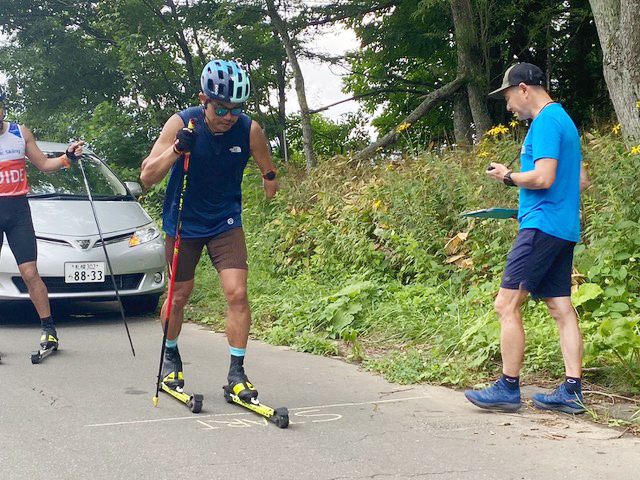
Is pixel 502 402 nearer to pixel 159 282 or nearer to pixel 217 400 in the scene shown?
pixel 217 400

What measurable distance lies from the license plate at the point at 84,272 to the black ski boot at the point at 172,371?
9.54 feet

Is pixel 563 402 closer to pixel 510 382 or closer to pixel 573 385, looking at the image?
pixel 573 385

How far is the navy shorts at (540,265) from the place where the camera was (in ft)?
16.6


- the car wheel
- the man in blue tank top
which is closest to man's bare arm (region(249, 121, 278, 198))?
the man in blue tank top

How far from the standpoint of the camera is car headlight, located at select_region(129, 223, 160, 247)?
29.3 feet

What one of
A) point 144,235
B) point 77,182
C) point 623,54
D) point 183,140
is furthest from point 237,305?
point 623,54

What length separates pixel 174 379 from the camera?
222 inches

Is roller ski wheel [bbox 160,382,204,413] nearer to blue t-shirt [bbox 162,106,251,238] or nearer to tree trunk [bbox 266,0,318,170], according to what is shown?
blue t-shirt [bbox 162,106,251,238]

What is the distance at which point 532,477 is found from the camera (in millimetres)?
4012

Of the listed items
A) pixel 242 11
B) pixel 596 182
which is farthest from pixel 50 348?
pixel 242 11

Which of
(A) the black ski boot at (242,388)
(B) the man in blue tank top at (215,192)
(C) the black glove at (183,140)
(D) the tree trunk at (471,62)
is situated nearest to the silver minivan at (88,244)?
(B) the man in blue tank top at (215,192)

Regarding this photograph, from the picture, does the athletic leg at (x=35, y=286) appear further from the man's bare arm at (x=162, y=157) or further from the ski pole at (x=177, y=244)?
the man's bare arm at (x=162, y=157)

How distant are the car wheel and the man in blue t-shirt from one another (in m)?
4.81

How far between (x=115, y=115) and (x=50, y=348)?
29.7 ft
